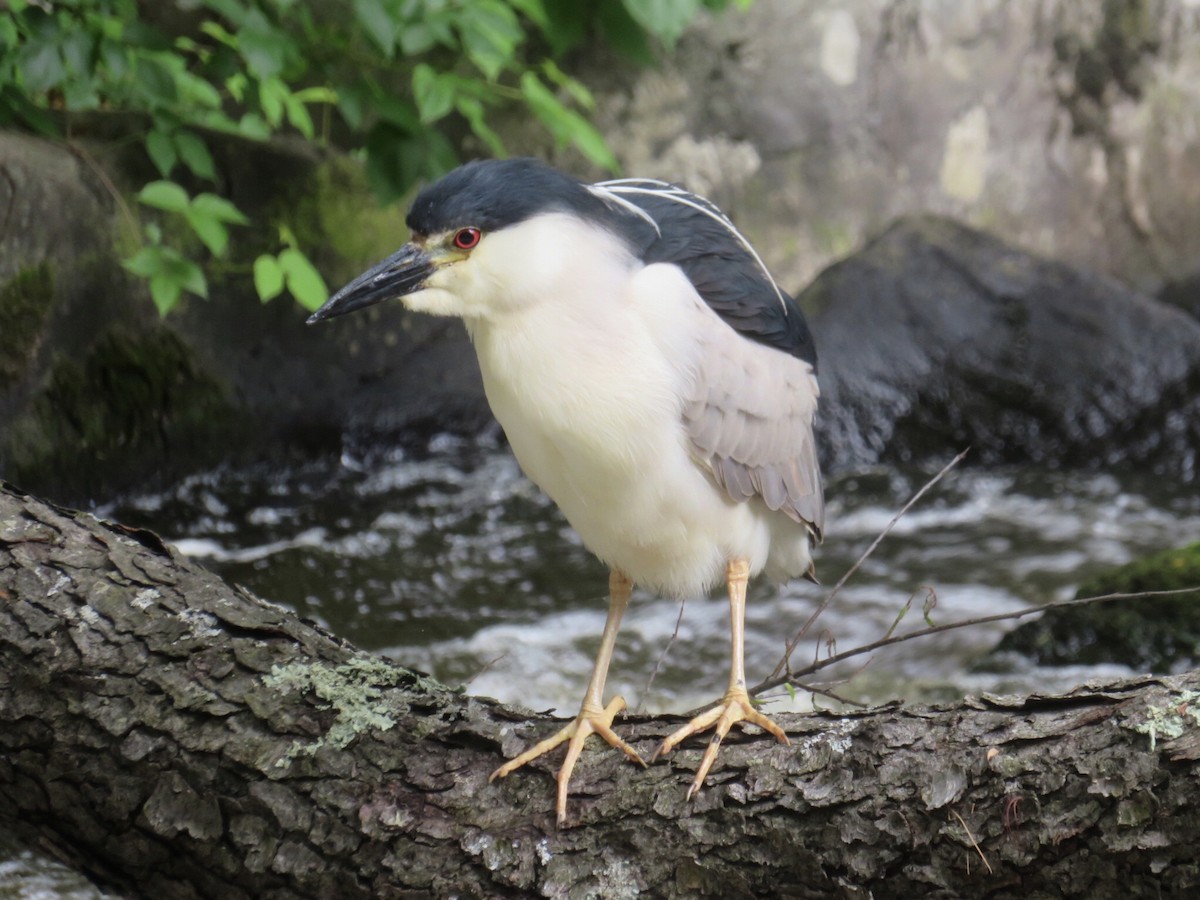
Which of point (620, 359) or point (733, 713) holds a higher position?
point (620, 359)

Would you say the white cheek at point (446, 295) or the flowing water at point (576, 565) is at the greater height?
the white cheek at point (446, 295)

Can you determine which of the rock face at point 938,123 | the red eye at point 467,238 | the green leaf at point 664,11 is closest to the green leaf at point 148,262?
the green leaf at point 664,11

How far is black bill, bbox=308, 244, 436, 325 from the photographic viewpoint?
1889mm

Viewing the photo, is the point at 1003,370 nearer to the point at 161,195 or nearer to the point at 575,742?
the point at 161,195

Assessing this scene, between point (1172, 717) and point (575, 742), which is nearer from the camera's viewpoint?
point (1172, 717)

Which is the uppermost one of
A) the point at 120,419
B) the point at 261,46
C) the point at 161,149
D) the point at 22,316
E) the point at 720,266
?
the point at 261,46

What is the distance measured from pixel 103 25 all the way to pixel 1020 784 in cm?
303

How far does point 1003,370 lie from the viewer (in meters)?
5.14

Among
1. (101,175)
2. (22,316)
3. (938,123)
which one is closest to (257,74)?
(101,175)

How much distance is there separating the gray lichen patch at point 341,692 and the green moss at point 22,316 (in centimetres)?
256

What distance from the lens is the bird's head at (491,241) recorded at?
1.86 metres

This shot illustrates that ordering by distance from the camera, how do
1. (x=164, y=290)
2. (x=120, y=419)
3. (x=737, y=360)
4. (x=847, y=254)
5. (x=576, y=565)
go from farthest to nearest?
(x=847, y=254)
(x=576, y=565)
(x=120, y=419)
(x=164, y=290)
(x=737, y=360)

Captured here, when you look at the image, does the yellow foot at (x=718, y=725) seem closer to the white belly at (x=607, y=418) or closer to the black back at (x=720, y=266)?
the white belly at (x=607, y=418)

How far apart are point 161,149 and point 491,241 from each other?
220 cm
